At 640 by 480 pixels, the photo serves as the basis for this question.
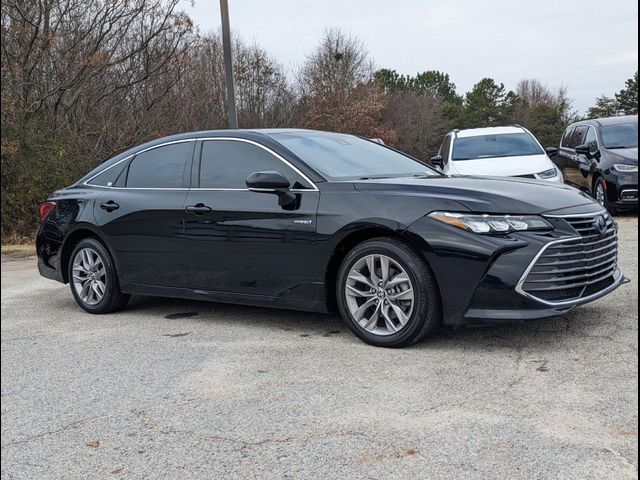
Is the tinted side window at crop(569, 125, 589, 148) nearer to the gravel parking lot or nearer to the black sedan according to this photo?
the black sedan

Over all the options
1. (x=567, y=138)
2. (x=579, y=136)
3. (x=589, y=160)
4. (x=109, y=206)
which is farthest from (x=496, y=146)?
(x=109, y=206)

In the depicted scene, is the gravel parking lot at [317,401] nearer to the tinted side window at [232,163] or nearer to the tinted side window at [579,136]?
the tinted side window at [232,163]

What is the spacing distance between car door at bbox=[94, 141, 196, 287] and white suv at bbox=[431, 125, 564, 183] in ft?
21.6

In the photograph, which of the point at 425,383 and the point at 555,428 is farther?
the point at 425,383

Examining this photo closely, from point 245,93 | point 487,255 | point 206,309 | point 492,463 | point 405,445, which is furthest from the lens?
point 245,93

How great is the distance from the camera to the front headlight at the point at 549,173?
464 inches

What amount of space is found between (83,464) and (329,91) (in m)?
40.3

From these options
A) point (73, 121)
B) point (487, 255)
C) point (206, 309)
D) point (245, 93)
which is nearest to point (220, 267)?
point (206, 309)

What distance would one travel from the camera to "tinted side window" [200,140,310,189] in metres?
5.48

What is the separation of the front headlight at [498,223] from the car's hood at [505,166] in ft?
24.0

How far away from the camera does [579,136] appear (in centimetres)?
1433

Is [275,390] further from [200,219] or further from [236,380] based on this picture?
[200,219]

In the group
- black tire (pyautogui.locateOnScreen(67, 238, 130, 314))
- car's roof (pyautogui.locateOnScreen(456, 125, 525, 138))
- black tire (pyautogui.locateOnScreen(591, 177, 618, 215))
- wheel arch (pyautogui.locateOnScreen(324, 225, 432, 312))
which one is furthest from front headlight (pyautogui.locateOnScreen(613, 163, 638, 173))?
black tire (pyautogui.locateOnScreen(67, 238, 130, 314))

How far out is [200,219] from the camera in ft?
18.5
